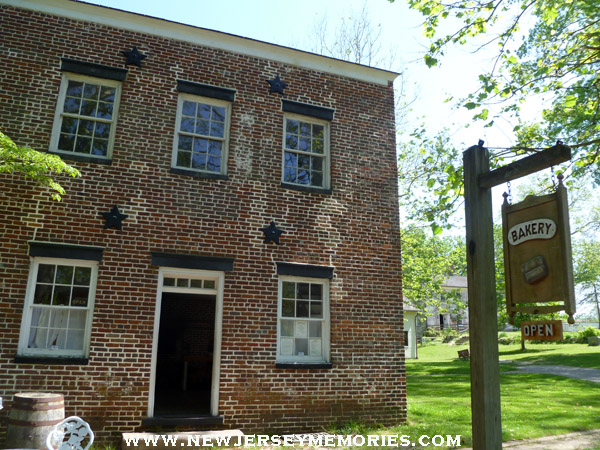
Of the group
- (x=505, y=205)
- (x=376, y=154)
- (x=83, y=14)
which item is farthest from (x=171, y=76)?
(x=505, y=205)

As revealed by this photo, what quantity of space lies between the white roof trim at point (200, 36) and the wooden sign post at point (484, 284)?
606cm

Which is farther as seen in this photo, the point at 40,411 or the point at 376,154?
the point at 376,154

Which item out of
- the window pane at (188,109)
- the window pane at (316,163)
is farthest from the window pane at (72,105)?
the window pane at (316,163)

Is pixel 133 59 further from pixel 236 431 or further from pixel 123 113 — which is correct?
pixel 236 431

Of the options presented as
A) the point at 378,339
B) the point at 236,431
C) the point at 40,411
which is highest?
the point at 378,339

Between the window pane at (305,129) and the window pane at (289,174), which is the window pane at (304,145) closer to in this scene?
the window pane at (305,129)

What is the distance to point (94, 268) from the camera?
8.25m

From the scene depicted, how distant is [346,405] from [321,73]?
7035 millimetres

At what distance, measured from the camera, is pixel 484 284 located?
4988 mm

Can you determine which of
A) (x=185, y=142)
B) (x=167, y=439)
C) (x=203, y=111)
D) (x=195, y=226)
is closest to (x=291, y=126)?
(x=203, y=111)

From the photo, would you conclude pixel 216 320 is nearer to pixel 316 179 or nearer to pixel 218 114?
pixel 316 179

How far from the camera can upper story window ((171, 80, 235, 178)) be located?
30.4 ft

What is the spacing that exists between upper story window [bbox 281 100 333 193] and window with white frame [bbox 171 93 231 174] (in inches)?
51.7

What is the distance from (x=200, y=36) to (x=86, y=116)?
280 centimetres
